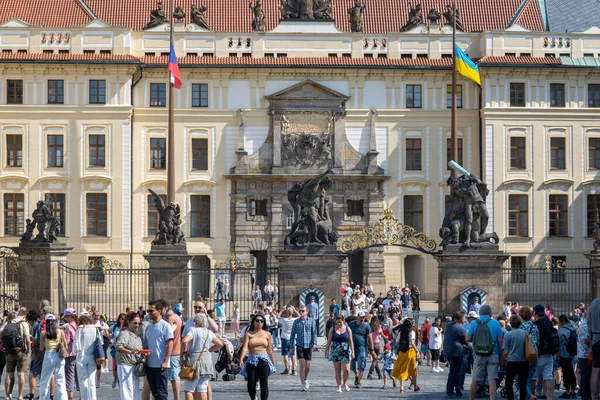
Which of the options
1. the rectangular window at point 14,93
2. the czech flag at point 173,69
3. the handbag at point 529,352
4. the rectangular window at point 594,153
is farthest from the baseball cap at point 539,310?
the rectangular window at point 14,93

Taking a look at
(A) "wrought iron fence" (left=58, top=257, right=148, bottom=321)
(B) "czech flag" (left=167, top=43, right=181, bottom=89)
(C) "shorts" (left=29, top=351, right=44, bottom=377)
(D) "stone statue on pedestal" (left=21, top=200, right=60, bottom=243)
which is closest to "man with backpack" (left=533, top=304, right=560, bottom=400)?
(C) "shorts" (left=29, top=351, right=44, bottom=377)

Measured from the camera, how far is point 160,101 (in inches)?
2244

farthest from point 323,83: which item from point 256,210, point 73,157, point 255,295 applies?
point 255,295

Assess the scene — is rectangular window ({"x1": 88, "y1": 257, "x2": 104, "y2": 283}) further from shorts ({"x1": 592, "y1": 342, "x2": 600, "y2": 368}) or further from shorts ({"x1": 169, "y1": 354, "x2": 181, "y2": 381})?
shorts ({"x1": 592, "y1": 342, "x2": 600, "y2": 368})

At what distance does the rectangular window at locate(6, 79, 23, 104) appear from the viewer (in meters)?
56.0

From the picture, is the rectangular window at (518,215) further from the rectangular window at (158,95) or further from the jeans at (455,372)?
the jeans at (455,372)

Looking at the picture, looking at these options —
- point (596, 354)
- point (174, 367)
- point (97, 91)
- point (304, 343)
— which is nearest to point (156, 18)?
point (97, 91)

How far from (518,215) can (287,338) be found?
98.4ft

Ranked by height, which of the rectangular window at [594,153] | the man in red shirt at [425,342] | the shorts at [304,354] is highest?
the rectangular window at [594,153]

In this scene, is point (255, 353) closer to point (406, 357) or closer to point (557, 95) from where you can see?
point (406, 357)

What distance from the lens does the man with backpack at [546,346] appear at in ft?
67.9

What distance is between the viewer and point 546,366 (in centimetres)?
2117

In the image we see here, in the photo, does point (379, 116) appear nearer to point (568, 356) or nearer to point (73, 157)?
point (73, 157)

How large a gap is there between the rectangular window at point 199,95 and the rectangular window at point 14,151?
Answer: 789 centimetres
